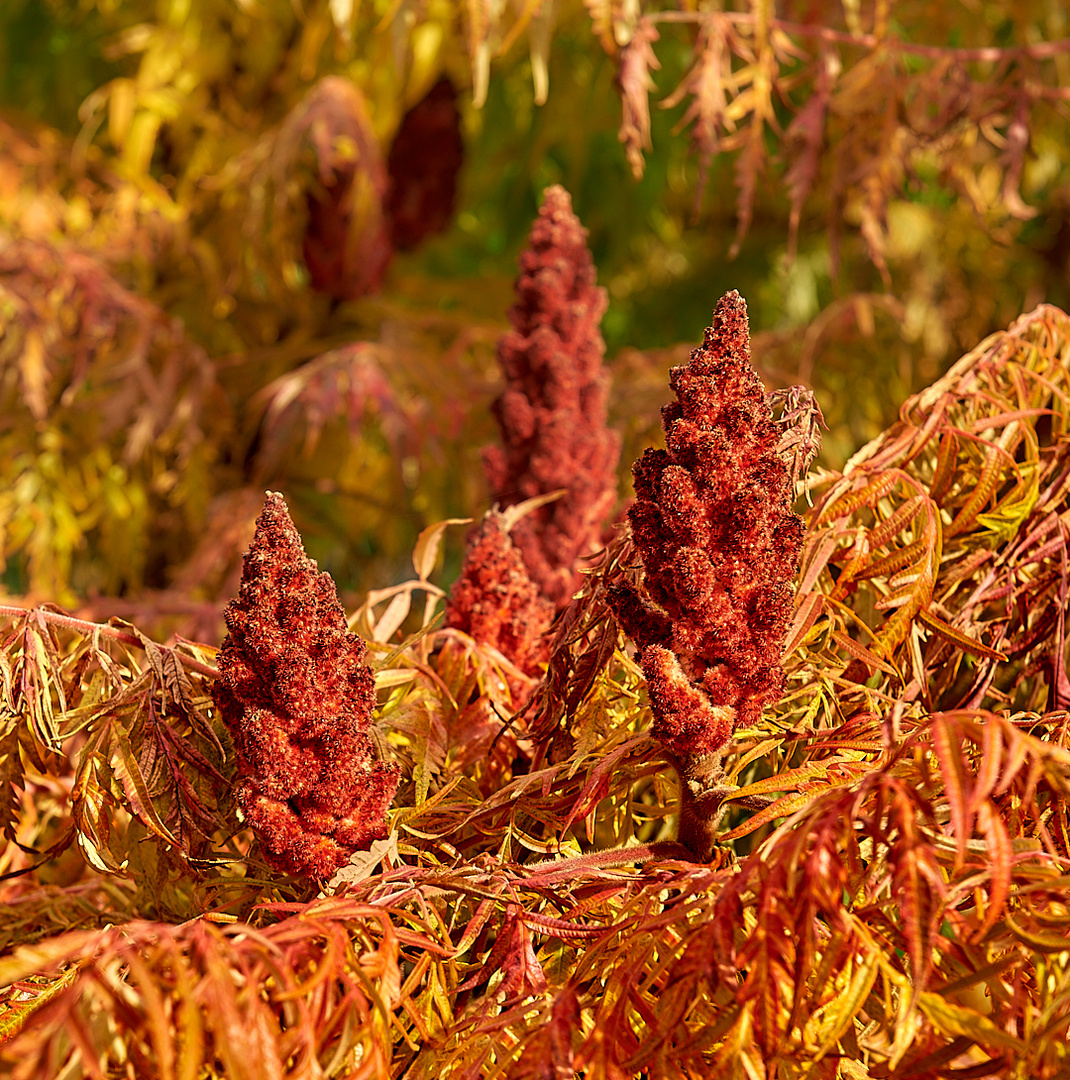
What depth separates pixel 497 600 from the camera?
1.01 m

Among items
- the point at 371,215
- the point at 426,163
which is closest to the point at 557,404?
the point at 371,215

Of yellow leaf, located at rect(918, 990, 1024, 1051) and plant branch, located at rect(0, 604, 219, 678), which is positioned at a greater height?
plant branch, located at rect(0, 604, 219, 678)

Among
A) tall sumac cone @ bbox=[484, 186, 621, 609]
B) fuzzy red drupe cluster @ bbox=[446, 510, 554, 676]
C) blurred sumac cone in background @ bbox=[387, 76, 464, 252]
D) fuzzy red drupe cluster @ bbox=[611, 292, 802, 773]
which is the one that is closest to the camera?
fuzzy red drupe cluster @ bbox=[611, 292, 802, 773]

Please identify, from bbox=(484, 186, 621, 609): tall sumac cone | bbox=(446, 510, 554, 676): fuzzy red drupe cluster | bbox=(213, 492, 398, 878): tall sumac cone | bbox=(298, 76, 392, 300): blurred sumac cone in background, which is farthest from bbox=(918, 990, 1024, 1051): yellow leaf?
bbox=(298, 76, 392, 300): blurred sumac cone in background

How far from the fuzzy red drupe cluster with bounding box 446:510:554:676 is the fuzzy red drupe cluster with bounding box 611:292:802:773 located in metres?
0.30

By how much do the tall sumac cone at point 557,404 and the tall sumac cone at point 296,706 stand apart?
507mm

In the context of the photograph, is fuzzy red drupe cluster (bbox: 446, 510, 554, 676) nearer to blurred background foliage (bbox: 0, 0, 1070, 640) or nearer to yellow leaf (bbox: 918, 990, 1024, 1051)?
yellow leaf (bbox: 918, 990, 1024, 1051)

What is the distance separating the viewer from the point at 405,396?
2262 mm

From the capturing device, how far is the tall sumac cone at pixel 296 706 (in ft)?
2.41

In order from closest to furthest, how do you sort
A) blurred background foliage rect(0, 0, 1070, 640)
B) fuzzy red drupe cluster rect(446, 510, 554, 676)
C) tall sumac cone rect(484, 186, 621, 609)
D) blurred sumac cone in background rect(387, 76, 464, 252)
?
fuzzy red drupe cluster rect(446, 510, 554, 676) → tall sumac cone rect(484, 186, 621, 609) → blurred background foliage rect(0, 0, 1070, 640) → blurred sumac cone in background rect(387, 76, 464, 252)

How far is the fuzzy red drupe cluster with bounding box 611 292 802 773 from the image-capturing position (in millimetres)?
690

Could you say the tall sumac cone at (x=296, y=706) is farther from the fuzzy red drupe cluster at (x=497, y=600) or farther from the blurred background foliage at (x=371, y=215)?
the blurred background foliage at (x=371, y=215)

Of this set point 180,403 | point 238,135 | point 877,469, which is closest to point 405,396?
point 180,403

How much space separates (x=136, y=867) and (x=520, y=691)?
0.33m
